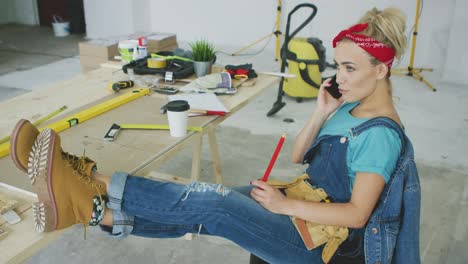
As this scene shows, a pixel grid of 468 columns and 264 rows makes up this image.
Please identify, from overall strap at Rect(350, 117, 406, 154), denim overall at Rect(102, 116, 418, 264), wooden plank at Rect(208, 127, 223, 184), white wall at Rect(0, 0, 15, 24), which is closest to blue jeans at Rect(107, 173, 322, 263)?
denim overall at Rect(102, 116, 418, 264)

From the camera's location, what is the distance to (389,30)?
1333 millimetres

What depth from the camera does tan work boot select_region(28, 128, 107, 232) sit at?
110 centimetres

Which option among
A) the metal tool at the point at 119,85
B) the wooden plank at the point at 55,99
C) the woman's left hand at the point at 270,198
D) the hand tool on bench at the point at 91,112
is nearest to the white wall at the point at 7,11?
the wooden plank at the point at 55,99

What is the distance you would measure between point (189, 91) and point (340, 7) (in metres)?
4.35

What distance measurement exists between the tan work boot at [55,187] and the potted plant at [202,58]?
3.82 feet

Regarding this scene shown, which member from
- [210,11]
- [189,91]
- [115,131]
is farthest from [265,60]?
[115,131]

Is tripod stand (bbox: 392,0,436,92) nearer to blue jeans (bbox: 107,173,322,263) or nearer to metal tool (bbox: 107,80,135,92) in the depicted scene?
metal tool (bbox: 107,80,135,92)

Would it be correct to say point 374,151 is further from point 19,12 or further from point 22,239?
point 19,12

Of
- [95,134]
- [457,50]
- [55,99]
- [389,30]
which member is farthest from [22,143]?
[457,50]

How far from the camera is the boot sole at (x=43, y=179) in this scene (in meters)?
1.08

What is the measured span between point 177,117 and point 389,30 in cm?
71

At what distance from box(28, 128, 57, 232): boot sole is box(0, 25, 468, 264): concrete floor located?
111 centimetres

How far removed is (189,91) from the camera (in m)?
2.06

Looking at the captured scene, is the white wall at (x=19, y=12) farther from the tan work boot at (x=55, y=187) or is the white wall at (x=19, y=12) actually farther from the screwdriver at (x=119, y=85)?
the tan work boot at (x=55, y=187)
